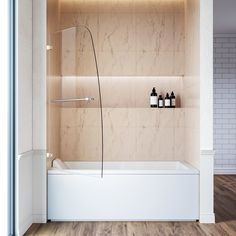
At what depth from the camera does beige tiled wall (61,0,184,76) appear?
15.3ft

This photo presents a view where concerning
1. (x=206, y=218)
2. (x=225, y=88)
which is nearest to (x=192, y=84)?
(x=206, y=218)

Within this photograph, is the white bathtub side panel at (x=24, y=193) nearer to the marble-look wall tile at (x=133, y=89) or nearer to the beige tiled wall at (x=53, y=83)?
the beige tiled wall at (x=53, y=83)

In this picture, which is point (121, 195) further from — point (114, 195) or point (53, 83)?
point (53, 83)

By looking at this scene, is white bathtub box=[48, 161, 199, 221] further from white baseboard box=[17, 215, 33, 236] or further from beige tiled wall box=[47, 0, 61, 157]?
beige tiled wall box=[47, 0, 61, 157]

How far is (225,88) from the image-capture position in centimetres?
729

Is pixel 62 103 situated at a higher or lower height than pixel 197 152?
higher

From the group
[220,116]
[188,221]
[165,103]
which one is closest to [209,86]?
[165,103]

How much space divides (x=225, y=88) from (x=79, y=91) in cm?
433

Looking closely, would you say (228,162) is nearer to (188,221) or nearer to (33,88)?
(188,221)

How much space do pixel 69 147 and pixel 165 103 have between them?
1.36 metres

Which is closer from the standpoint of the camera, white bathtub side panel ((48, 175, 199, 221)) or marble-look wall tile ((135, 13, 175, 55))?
white bathtub side panel ((48, 175, 199, 221))

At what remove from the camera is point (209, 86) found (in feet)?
12.3

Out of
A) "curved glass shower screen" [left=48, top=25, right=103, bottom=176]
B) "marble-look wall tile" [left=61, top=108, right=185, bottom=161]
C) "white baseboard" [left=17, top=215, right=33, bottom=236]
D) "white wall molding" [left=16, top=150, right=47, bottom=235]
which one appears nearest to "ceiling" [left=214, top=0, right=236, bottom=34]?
"marble-look wall tile" [left=61, top=108, right=185, bottom=161]

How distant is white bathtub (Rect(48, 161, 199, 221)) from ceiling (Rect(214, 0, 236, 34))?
9.22 ft
